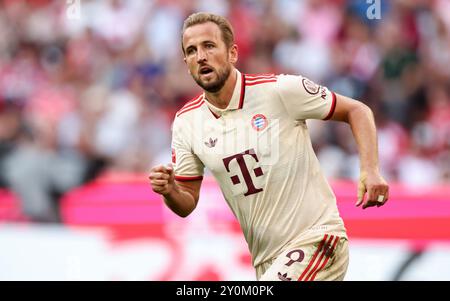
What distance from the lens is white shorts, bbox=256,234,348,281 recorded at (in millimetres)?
6410

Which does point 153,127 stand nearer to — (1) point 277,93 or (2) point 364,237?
(2) point 364,237

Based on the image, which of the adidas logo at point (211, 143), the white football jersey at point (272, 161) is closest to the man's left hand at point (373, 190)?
the white football jersey at point (272, 161)

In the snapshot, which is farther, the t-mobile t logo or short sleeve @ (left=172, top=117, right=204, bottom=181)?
short sleeve @ (left=172, top=117, right=204, bottom=181)

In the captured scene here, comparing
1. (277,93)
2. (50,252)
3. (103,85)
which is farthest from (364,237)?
(103,85)

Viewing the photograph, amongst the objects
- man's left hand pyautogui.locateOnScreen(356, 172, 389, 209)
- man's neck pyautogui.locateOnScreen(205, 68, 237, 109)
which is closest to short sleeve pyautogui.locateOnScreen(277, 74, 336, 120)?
man's neck pyautogui.locateOnScreen(205, 68, 237, 109)

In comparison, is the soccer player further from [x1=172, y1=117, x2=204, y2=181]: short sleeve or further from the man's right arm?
[x1=172, y1=117, x2=204, y2=181]: short sleeve

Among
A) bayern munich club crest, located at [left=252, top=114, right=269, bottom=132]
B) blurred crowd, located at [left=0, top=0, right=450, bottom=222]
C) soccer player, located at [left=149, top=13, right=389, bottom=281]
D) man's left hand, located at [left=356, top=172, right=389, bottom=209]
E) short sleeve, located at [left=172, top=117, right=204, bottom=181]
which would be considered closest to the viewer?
man's left hand, located at [left=356, top=172, right=389, bottom=209]

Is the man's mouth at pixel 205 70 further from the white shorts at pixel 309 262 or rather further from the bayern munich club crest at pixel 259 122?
the white shorts at pixel 309 262

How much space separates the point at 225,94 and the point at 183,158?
0.56 m

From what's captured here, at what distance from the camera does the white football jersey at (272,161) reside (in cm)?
655

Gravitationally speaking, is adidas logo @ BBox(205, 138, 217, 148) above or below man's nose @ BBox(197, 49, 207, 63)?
below

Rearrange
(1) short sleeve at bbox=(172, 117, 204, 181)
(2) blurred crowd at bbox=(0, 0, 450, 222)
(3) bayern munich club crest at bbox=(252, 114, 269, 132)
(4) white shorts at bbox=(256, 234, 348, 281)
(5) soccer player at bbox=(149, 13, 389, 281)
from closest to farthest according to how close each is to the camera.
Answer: (4) white shorts at bbox=(256, 234, 348, 281), (5) soccer player at bbox=(149, 13, 389, 281), (3) bayern munich club crest at bbox=(252, 114, 269, 132), (1) short sleeve at bbox=(172, 117, 204, 181), (2) blurred crowd at bbox=(0, 0, 450, 222)

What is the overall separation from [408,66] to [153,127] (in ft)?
11.1

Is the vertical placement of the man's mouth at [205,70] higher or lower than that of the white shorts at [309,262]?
higher
